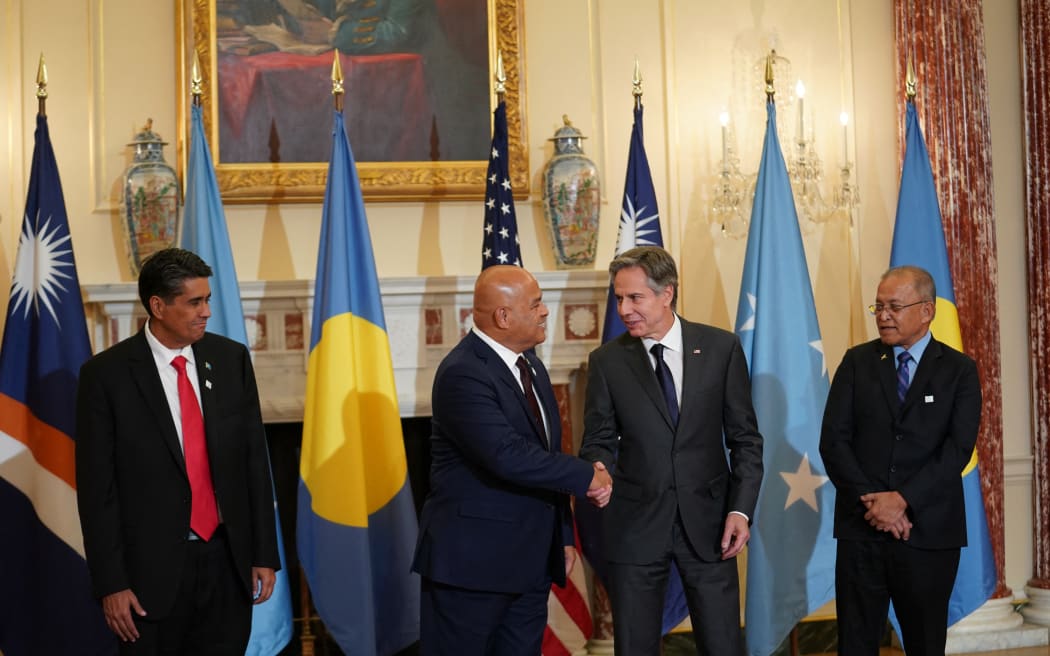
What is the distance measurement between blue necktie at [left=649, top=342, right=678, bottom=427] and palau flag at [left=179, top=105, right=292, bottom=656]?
2027 millimetres

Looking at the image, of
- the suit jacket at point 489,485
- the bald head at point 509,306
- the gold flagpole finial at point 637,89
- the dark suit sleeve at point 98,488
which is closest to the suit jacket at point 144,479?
the dark suit sleeve at point 98,488

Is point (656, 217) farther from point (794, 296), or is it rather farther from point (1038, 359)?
point (1038, 359)

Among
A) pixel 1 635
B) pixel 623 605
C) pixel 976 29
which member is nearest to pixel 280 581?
pixel 1 635

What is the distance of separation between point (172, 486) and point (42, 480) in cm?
178

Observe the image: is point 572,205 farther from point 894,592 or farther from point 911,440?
point 894,592

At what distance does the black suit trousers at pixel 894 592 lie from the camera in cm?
390

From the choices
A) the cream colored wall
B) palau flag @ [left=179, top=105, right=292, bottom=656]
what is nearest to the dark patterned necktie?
palau flag @ [left=179, top=105, right=292, bottom=656]

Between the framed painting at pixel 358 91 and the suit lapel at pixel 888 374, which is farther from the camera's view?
the framed painting at pixel 358 91

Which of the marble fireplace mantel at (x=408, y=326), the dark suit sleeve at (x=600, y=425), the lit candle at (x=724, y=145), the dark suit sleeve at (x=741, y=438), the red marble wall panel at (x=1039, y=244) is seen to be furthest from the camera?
the red marble wall panel at (x=1039, y=244)

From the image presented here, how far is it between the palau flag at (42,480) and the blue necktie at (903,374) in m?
3.30

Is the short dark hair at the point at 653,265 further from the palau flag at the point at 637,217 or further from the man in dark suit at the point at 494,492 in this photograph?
the palau flag at the point at 637,217

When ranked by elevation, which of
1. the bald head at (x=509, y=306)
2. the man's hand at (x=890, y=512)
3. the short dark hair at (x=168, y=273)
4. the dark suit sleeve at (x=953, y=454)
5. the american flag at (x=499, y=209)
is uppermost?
the american flag at (x=499, y=209)

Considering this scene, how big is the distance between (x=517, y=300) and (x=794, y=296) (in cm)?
223

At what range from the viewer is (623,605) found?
3525mm
